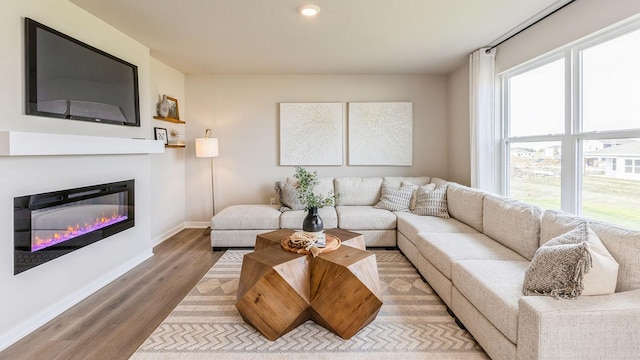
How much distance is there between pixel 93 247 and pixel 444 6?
3657 millimetres

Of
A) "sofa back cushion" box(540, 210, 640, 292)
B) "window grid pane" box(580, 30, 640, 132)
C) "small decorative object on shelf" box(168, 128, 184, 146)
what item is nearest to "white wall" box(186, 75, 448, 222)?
"small decorative object on shelf" box(168, 128, 184, 146)

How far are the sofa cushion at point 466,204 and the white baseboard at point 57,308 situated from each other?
140 inches

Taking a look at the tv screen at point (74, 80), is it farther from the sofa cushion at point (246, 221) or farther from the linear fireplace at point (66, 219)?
the sofa cushion at point (246, 221)

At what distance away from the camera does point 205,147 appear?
4.29 metres

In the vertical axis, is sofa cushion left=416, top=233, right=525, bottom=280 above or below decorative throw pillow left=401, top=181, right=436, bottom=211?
below

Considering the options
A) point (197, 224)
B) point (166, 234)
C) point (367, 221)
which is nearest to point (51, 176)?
point (166, 234)

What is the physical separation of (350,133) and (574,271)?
3477mm

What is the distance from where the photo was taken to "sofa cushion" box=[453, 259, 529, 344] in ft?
5.11

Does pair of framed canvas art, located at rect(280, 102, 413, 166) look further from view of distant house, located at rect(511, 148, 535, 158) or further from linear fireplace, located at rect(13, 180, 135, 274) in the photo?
linear fireplace, located at rect(13, 180, 135, 274)

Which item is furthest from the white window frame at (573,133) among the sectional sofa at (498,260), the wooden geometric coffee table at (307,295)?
the wooden geometric coffee table at (307,295)

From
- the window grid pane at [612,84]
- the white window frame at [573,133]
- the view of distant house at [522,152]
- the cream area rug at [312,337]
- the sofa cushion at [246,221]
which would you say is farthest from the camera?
the sofa cushion at [246,221]

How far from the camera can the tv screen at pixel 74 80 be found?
2.14 meters

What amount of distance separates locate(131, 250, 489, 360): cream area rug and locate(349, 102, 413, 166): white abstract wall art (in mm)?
2518

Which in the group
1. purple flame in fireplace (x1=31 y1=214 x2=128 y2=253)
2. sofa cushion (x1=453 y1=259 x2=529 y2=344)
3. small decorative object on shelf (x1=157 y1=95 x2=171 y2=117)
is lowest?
sofa cushion (x1=453 y1=259 x2=529 y2=344)
